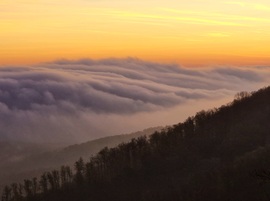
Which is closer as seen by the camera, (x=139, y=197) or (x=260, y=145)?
(x=139, y=197)

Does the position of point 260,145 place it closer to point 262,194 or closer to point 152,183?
point 152,183

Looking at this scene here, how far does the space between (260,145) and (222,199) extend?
66258mm

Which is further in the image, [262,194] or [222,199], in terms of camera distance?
[222,199]

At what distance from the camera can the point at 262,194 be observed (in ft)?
413

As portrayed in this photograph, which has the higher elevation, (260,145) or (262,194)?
(260,145)

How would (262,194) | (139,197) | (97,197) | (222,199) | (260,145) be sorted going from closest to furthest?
(262,194) < (222,199) < (139,197) < (97,197) < (260,145)

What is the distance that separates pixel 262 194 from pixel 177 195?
122 feet

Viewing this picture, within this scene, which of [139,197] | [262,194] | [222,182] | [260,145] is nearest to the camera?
[262,194]

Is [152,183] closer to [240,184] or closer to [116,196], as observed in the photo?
[116,196]

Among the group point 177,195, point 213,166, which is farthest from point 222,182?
point 213,166

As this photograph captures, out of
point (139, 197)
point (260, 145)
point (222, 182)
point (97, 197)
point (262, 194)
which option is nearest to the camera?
point (262, 194)

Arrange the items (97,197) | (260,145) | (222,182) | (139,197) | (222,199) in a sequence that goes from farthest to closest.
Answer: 1. (260,145)
2. (97,197)
3. (139,197)
4. (222,182)
5. (222,199)

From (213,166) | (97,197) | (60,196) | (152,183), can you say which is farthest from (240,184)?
(60,196)

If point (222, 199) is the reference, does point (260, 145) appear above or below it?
above
